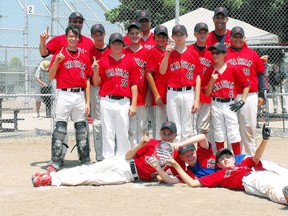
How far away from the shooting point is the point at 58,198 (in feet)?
16.4

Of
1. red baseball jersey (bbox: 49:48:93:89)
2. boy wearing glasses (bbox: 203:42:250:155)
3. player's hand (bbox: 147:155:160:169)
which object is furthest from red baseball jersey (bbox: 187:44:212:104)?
player's hand (bbox: 147:155:160:169)

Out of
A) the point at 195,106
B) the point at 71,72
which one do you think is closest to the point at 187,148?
the point at 195,106

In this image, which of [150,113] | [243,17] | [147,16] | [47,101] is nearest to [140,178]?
[150,113]

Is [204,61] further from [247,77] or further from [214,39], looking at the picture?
[247,77]

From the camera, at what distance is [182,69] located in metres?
6.49

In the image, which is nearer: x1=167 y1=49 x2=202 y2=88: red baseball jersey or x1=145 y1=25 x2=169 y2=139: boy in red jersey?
x1=167 y1=49 x2=202 y2=88: red baseball jersey

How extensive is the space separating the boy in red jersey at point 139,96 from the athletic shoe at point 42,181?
5.01 feet

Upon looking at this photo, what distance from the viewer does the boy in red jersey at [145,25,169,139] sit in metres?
6.62

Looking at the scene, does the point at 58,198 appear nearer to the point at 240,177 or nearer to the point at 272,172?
the point at 240,177

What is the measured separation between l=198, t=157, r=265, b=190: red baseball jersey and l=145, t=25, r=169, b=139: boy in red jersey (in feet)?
4.97

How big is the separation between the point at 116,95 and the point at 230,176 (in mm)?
1954

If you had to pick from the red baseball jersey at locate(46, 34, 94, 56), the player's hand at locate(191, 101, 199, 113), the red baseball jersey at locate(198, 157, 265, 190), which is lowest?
the red baseball jersey at locate(198, 157, 265, 190)

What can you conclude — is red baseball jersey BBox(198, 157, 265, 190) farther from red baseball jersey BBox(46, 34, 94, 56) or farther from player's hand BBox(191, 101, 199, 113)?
red baseball jersey BBox(46, 34, 94, 56)

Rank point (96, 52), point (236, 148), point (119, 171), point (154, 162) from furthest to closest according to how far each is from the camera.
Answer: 1. point (96, 52)
2. point (236, 148)
3. point (119, 171)
4. point (154, 162)
